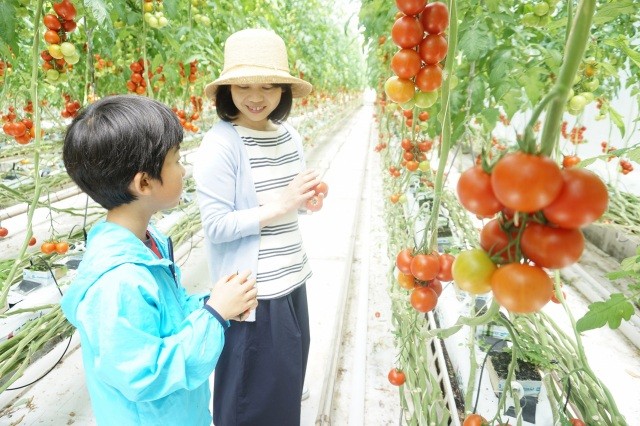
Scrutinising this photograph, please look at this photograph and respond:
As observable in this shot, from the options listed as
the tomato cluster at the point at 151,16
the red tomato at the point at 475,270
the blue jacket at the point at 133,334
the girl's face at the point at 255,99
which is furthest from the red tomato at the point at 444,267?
the tomato cluster at the point at 151,16

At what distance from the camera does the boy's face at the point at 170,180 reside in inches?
31.7

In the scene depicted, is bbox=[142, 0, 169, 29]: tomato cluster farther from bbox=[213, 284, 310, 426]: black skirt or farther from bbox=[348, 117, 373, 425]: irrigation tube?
bbox=[348, 117, 373, 425]: irrigation tube

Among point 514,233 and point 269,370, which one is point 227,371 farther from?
point 514,233

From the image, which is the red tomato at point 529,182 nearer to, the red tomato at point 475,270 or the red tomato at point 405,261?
the red tomato at point 475,270

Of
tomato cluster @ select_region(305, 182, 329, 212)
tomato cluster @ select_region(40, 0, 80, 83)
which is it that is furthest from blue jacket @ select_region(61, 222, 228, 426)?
tomato cluster @ select_region(40, 0, 80, 83)

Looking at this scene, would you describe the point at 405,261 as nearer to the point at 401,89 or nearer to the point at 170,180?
the point at 401,89

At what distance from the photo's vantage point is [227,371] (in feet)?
3.95

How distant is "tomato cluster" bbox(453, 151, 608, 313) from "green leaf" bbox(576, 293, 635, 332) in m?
0.47

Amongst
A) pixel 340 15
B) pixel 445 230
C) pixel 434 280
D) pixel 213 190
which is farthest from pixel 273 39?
pixel 340 15

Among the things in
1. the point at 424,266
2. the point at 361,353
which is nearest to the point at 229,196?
the point at 424,266

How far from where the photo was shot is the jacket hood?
2.32 feet

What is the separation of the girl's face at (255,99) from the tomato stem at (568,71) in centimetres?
91

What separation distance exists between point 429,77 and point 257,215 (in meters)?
0.63

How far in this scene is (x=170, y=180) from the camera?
813 mm
